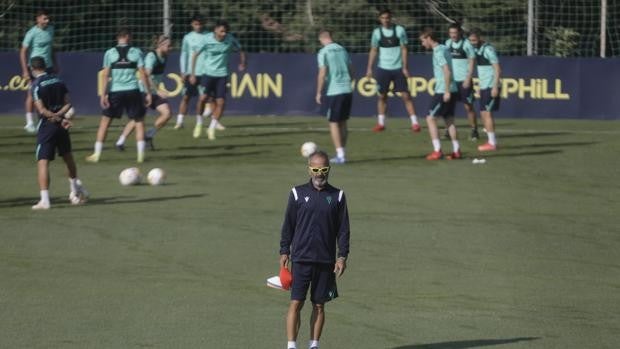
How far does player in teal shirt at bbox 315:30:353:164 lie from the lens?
24.1 m

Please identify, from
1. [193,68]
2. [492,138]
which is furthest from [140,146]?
[492,138]

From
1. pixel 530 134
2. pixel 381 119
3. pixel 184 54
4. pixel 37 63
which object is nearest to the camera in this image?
pixel 37 63

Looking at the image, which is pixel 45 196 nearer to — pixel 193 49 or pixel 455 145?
pixel 455 145

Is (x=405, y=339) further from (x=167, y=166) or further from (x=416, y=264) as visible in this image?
(x=167, y=166)

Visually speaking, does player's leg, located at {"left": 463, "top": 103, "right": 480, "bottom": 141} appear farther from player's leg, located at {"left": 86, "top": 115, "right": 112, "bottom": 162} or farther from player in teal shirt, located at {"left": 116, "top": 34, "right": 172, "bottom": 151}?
player's leg, located at {"left": 86, "top": 115, "right": 112, "bottom": 162}

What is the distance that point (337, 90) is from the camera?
79.6ft

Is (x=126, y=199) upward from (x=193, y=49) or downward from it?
downward

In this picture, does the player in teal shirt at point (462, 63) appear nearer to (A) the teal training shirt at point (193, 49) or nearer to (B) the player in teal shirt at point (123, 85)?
(A) the teal training shirt at point (193, 49)

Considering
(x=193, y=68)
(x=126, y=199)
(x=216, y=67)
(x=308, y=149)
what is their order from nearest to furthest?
1. (x=126, y=199)
2. (x=308, y=149)
3. (x=216, y=67)
4. (x=193, y=68)

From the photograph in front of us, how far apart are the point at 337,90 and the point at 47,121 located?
20.5 feet

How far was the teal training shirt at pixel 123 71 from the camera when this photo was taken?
2419cm

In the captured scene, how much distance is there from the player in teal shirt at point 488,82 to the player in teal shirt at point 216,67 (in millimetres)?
4607

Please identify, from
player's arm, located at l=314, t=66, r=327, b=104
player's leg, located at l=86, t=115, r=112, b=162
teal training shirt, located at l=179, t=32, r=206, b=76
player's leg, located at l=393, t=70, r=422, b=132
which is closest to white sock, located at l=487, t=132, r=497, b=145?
Result: player's leg, located at l=393, t=70, r=422, b=132

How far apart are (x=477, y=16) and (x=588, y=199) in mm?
15816
